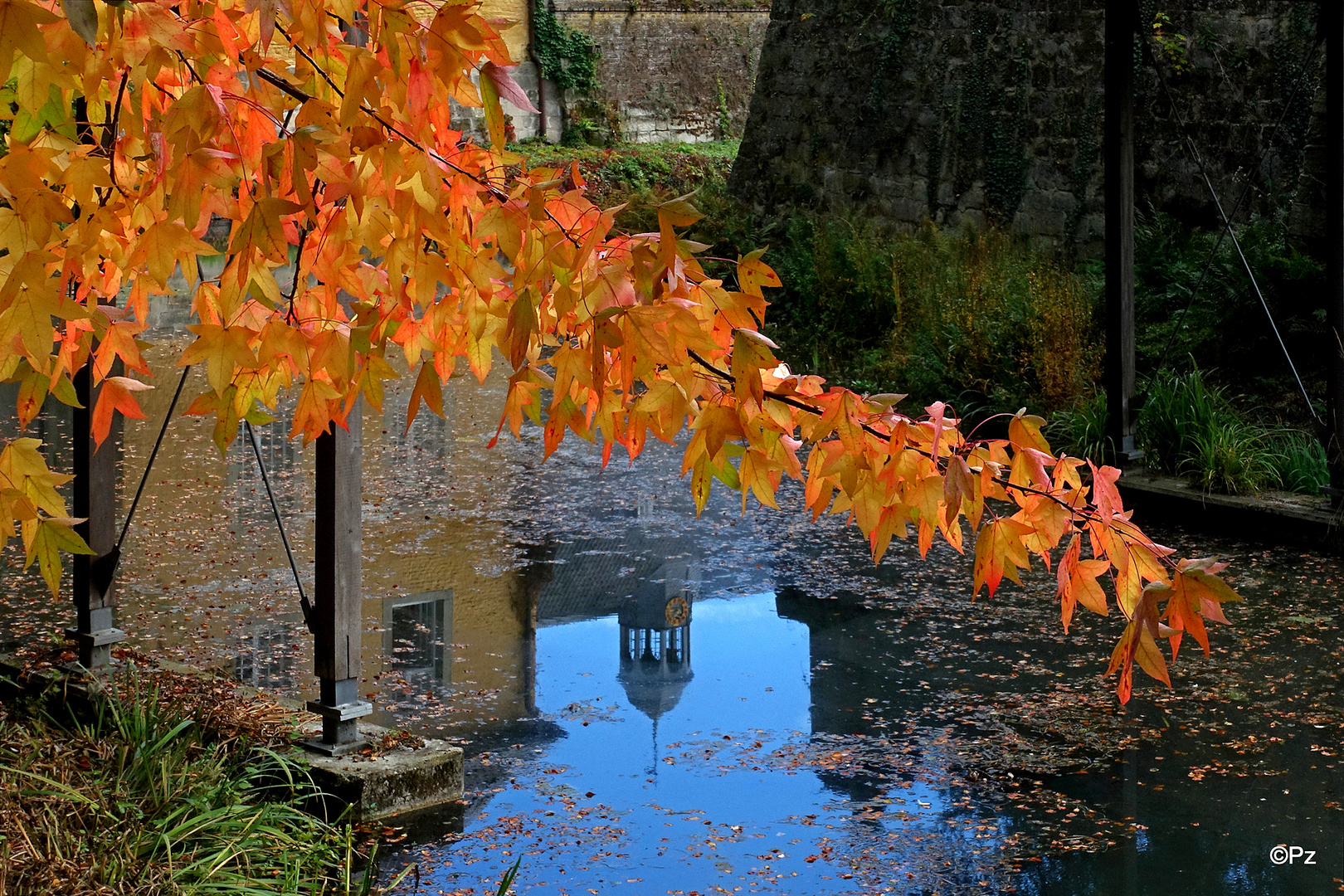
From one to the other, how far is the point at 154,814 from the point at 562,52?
26217 millimetres

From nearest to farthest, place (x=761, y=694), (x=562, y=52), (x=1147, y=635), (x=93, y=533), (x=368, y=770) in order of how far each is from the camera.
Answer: (x=1147, y=635), (x=368, y=770), (x=93, y=533), (x=761, y=694), (x=562, y=52)

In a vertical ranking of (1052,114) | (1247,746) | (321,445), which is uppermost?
(1052,114)

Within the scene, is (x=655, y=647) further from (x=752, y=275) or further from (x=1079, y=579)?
(x=752, y=275)

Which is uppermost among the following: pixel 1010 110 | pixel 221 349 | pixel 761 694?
pixel 1010 110

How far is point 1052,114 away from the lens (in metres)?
12.1

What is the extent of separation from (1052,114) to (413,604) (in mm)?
8166

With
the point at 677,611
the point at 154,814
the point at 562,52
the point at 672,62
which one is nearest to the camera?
the point at 154,814

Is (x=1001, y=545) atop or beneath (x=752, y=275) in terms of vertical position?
beneath

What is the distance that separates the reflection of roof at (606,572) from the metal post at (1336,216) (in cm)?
368

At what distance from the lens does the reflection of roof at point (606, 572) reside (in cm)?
671

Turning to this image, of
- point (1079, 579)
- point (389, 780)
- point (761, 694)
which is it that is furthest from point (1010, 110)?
point (1079, 579)

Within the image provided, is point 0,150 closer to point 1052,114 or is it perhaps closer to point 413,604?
point 413,604

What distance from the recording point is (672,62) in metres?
29.7

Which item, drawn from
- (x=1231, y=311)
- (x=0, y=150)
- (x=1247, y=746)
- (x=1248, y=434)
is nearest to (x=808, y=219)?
(x=1231, y=311)
